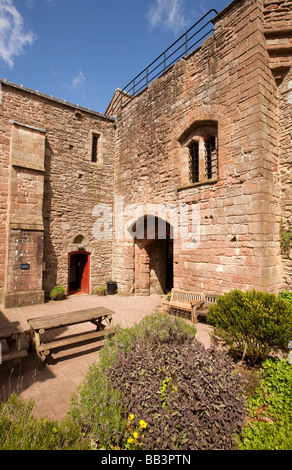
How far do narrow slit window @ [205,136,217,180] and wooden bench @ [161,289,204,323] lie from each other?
3525mm

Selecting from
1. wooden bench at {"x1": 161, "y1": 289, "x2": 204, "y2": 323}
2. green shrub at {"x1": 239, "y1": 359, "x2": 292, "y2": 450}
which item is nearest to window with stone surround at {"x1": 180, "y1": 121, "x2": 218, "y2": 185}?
wooden bench at {"x1": 161, "y1": 289, "x2": 204, "y2": 323}

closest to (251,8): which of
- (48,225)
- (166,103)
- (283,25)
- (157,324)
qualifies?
(283,25)

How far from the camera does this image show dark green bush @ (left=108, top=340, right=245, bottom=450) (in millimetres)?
2135

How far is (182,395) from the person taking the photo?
2.46 metres

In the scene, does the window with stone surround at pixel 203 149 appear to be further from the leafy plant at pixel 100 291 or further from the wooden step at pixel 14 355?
the leafy plant at pixel 100 291

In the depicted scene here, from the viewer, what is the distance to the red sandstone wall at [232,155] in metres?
5.50

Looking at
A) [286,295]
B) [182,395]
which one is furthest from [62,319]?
[286,295]

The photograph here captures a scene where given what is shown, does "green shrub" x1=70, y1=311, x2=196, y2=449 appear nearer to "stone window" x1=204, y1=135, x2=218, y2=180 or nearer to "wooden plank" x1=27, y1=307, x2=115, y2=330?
"wooden plank" x1=27, y1=307, x2=115, y2=330

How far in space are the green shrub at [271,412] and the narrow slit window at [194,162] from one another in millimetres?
5647

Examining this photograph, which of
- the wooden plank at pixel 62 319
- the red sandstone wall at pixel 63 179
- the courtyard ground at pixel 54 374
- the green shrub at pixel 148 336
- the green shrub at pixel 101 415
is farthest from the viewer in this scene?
the red sandstone wall at pixel 63 179

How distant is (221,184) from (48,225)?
6.96 meters

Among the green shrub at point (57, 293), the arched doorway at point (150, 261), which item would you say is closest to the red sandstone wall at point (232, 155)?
the arched doorway at point (150, 261)

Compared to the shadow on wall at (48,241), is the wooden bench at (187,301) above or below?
below

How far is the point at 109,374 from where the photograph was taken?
9.44ft
